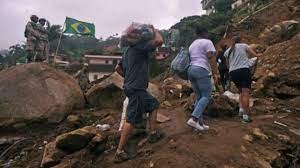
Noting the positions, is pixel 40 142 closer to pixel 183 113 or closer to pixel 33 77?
pixel 33 77

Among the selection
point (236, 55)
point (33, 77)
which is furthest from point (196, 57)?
point (33, 77)

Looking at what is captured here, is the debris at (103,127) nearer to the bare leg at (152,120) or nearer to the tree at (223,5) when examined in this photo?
the bare leg at (152,120)

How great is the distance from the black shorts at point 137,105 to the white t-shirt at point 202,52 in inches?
39.6

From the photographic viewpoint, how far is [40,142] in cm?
718

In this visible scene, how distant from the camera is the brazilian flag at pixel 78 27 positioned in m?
14.6

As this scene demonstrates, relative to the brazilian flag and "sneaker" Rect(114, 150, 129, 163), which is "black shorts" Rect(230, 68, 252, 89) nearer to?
"sneaker" Rect(114, 150, 129, 163)

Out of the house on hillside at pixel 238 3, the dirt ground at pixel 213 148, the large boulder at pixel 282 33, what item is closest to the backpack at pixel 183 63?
the dirt ground at pixel 213 148

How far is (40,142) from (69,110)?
42.8 inches

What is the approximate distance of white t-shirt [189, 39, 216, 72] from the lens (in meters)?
5.61

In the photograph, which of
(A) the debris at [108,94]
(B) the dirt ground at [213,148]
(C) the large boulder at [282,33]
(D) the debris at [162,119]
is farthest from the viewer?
(C) the large boulder at [282,33]

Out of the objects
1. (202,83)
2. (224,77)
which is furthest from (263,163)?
(224,77)

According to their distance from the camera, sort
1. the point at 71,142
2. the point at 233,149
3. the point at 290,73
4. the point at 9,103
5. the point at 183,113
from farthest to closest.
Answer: the point at 290,73 < the point at 9,103 < the point at 183,113 < the point at 71,142 < the point at 233,149

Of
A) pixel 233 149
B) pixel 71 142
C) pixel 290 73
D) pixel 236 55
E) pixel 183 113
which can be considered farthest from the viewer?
pixel 290 73

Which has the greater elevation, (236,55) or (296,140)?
(236,55)
